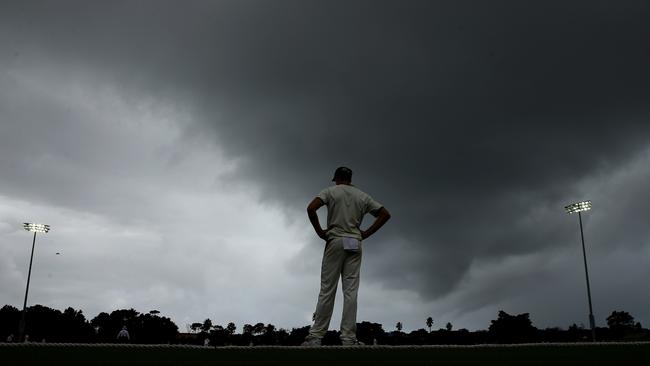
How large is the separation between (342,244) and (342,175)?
1.00 metres

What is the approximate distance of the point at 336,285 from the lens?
7285 millimetres

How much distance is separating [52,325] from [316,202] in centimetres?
13822

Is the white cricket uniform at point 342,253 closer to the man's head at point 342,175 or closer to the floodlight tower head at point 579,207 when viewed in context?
the man's head at point 342,175

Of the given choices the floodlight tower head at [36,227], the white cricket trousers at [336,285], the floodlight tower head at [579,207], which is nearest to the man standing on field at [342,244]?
the white cricket trousers at [336,285]

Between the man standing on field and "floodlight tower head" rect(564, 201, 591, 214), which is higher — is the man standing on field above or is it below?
below

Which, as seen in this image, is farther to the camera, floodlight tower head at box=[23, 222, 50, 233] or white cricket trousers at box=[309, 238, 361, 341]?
floodlight tower head at box=[23, 222, 50, 233]

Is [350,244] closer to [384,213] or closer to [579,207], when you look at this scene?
[384,213]

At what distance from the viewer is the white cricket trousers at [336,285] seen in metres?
7.06

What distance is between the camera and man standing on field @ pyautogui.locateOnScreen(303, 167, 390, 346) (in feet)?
23.5

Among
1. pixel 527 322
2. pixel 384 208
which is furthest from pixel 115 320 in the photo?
pixel 384 208

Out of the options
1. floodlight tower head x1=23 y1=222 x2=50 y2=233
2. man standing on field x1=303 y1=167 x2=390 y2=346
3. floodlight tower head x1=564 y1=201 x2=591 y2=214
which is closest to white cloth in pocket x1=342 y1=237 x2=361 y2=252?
man standing on field x1=303 y1=167 x2=390 y2=346

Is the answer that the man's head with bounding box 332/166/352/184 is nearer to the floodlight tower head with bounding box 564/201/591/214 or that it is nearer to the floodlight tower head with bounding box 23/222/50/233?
the floodlight tower head with bounding box 564/201/591/214

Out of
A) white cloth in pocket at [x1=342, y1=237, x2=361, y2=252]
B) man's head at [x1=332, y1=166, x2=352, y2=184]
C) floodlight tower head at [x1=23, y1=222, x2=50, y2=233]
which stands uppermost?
floodlight tower head at [x1=23, y1=222, x2=50, y2=233]

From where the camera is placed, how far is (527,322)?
113 m
